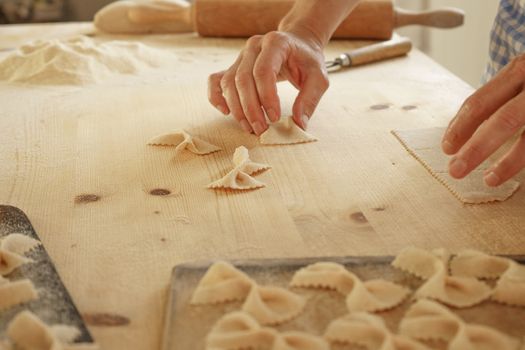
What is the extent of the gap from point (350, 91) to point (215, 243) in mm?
843

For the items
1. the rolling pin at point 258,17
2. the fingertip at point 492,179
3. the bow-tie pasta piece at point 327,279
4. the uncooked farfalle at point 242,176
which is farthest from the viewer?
the rolling pin at point 258,17

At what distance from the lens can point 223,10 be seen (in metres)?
2.24

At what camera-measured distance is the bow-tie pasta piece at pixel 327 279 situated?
894 millimetres

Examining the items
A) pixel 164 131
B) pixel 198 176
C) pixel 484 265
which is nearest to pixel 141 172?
pixel 198 176

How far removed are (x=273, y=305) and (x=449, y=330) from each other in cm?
21

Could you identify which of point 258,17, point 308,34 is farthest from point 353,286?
point 258,17

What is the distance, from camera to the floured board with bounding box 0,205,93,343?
2.75 feet

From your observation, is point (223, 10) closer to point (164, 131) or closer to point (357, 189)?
point (164, 131)

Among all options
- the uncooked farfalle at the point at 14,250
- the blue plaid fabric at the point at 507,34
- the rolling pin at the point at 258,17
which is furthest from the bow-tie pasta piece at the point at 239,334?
the rolling pin at the point at 258,17

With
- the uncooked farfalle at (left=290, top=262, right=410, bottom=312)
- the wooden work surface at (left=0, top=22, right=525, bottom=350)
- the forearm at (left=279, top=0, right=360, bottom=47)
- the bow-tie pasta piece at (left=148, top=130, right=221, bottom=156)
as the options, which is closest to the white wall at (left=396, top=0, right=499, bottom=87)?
the forearm at (left=279, top=0, right=360, bottom=47)

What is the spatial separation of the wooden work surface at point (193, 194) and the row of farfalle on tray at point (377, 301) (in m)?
0.08

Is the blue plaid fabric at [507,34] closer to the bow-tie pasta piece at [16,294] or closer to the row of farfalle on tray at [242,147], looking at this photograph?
the row of farfalle on tray at [242,147]

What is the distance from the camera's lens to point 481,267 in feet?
3.07

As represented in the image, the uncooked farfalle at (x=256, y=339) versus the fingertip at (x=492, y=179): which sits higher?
the fingertip at (x=492, y=179)
